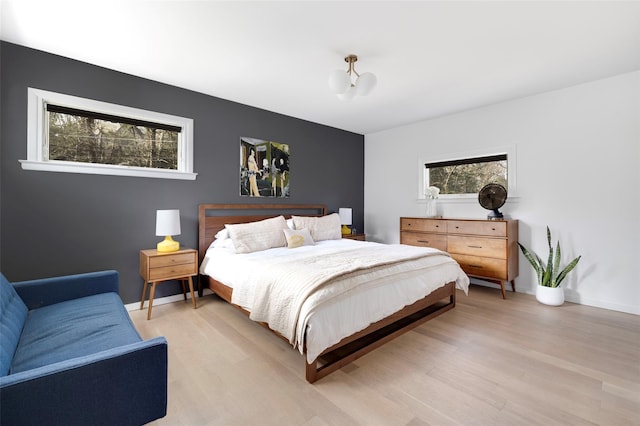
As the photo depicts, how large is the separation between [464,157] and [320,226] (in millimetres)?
2464

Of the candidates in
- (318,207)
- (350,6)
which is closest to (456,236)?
(318,207)

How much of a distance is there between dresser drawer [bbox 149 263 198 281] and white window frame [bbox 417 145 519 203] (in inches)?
144

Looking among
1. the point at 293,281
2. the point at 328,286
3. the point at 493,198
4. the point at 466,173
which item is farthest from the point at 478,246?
the point at 293,281

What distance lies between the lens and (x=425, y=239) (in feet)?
14.0

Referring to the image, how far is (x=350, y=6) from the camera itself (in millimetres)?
2039

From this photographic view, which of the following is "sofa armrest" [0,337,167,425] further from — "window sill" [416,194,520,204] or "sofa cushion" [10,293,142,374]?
"window sill" [416,194,520,204]

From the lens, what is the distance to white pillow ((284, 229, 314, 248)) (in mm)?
3586

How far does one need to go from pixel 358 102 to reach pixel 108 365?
12.5 feet

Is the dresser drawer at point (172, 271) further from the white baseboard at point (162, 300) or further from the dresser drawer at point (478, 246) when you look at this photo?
the dresser drawer at point (478, 246)

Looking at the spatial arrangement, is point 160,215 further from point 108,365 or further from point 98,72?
point 108,365

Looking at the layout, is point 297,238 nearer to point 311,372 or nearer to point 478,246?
point 311,372

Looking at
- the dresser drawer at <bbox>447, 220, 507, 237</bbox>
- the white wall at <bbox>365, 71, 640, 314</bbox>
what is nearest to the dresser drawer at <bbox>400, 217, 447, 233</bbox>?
the dresser drawer at <bbox>447, 220, 507, 237</bbox>

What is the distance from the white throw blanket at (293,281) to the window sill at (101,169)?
6.10ft

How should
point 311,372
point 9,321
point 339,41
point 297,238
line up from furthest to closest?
point 297,238, point 339,41, point 311,372, point 9,321
